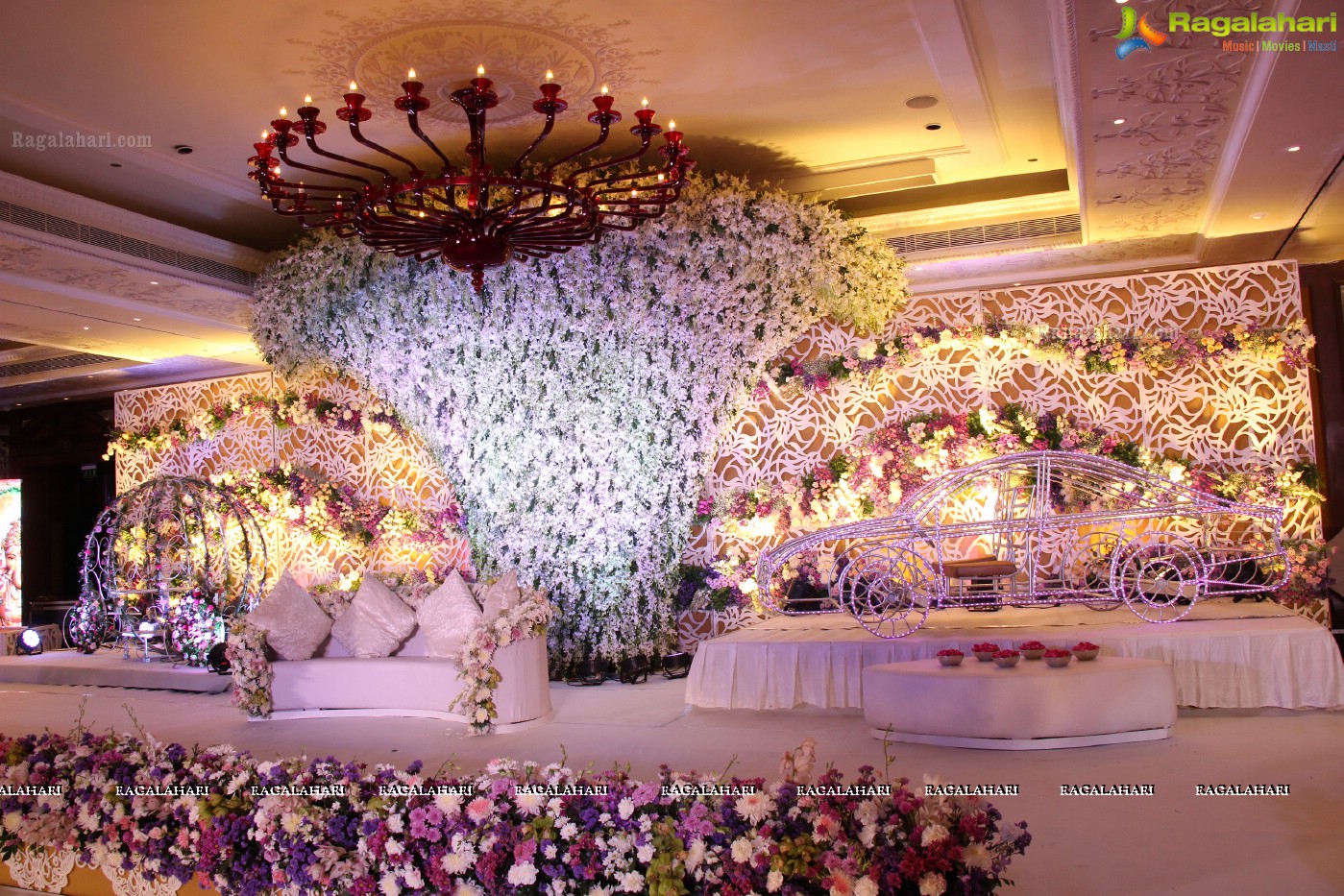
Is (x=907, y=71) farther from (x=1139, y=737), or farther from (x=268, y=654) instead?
(x=268, y=654)

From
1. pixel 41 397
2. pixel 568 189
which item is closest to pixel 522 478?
pixel 568 189

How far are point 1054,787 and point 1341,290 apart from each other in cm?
677

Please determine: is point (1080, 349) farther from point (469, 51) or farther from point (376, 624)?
point (376, 624)

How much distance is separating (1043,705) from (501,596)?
3.78 meters

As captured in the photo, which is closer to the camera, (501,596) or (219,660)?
(501,596)

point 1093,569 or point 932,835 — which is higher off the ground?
point 1093,569

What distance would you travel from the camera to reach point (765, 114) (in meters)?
7.45

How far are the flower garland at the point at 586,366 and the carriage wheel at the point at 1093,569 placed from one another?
8.72 feet

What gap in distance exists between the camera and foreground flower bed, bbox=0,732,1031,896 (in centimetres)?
342

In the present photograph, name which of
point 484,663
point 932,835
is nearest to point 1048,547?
point 484,663

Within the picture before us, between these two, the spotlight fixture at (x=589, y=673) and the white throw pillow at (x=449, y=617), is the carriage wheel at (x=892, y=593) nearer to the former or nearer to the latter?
the spotlight fixture at (x=589, y=673)

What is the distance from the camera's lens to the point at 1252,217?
8305 mm

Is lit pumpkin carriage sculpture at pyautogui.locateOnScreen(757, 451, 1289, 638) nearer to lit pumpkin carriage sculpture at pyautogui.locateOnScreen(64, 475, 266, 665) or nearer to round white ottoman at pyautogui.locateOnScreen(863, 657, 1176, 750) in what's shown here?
round white ottoman at pyautogui.locateOnScreen(863, 657, 1176, 750)

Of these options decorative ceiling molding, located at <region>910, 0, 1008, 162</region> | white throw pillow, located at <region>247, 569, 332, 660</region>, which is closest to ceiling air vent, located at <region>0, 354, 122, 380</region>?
white throw pillow, located at <region>247, 569, 332, 660</region>
